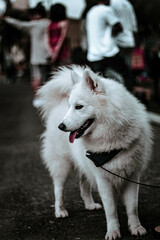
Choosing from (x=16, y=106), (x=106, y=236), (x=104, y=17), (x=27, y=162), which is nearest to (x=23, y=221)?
(x=106, y=236)

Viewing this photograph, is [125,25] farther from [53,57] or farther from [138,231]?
[138,231]

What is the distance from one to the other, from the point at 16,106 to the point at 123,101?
1137cm

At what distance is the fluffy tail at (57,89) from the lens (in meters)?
4.16

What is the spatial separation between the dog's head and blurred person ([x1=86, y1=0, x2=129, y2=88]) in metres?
2.72

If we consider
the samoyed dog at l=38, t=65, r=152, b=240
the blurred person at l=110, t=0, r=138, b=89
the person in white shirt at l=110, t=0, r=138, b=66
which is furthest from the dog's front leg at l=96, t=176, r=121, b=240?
the person in white shirt at l=110, t=0, r=138, b=66

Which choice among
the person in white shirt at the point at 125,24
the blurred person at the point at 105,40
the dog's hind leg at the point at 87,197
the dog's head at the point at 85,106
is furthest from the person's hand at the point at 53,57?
the dog's head at the point at 85,106

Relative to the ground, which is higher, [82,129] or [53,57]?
[82,129]

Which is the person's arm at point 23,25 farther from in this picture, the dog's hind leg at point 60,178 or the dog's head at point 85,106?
the dog's head at point 85,106

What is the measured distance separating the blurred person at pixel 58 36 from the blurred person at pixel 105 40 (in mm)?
2440

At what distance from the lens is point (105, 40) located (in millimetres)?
6125

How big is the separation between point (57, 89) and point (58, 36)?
472 cm

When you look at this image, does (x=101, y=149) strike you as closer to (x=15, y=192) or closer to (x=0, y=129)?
(x=15, y=192)

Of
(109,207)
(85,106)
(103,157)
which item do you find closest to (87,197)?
(109,207)

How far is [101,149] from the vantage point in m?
3.45
